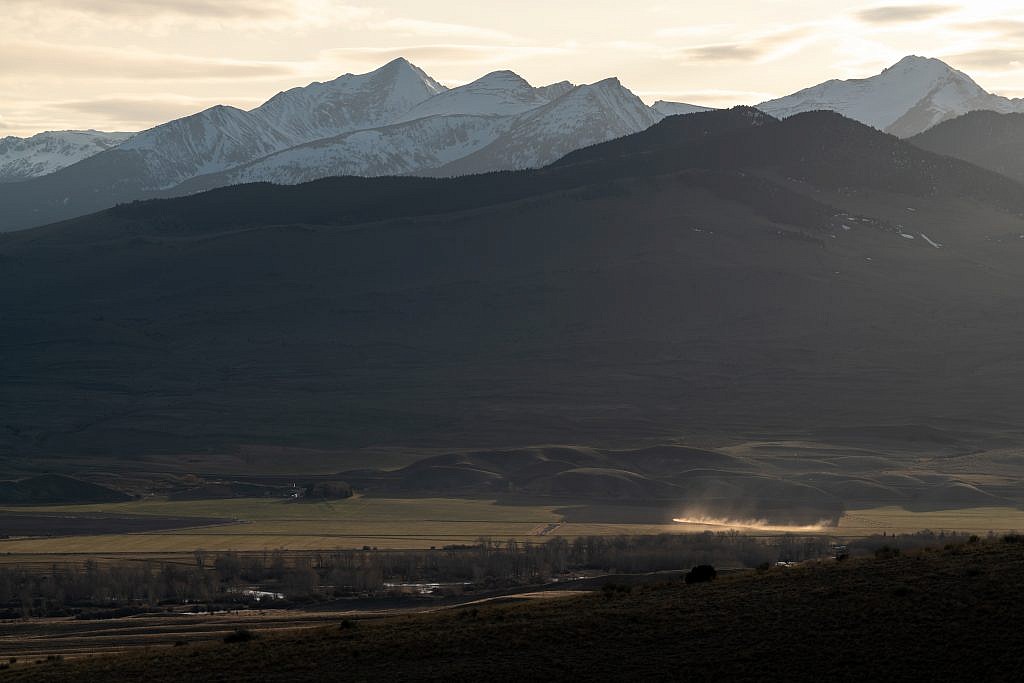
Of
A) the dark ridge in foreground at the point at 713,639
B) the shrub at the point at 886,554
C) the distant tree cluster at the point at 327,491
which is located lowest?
the distant tree cluster at the point at 327,491

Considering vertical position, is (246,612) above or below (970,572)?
below

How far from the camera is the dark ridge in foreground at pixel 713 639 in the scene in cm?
3784

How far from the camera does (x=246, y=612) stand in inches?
3226

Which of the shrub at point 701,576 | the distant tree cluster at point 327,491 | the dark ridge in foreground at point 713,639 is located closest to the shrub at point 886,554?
the dark ridge in foreground at point 713,639

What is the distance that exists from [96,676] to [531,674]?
11.3 m

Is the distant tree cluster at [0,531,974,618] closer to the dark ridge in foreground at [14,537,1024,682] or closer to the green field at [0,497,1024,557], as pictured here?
the green field at [0,497,1024,557]

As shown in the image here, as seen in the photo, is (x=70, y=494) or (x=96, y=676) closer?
(x=96, y=676)

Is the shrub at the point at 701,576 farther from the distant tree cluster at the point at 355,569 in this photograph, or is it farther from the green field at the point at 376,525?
the green field at the point at 376,525

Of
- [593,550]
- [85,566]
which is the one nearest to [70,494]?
[85,566]

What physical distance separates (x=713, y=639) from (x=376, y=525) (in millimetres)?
94663

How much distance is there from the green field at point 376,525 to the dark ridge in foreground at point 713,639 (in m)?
72.5

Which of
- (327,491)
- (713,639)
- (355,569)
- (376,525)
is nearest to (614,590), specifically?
(713,639)

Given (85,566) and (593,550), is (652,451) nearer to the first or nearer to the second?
(593,550)

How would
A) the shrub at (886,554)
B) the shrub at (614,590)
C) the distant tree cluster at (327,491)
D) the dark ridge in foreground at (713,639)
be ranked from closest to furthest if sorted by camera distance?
the dark ridge in foreground at (713,639) → the shrub at (886,554) → the shrub at (614,590) → the distant tree cluster at (327,491)
